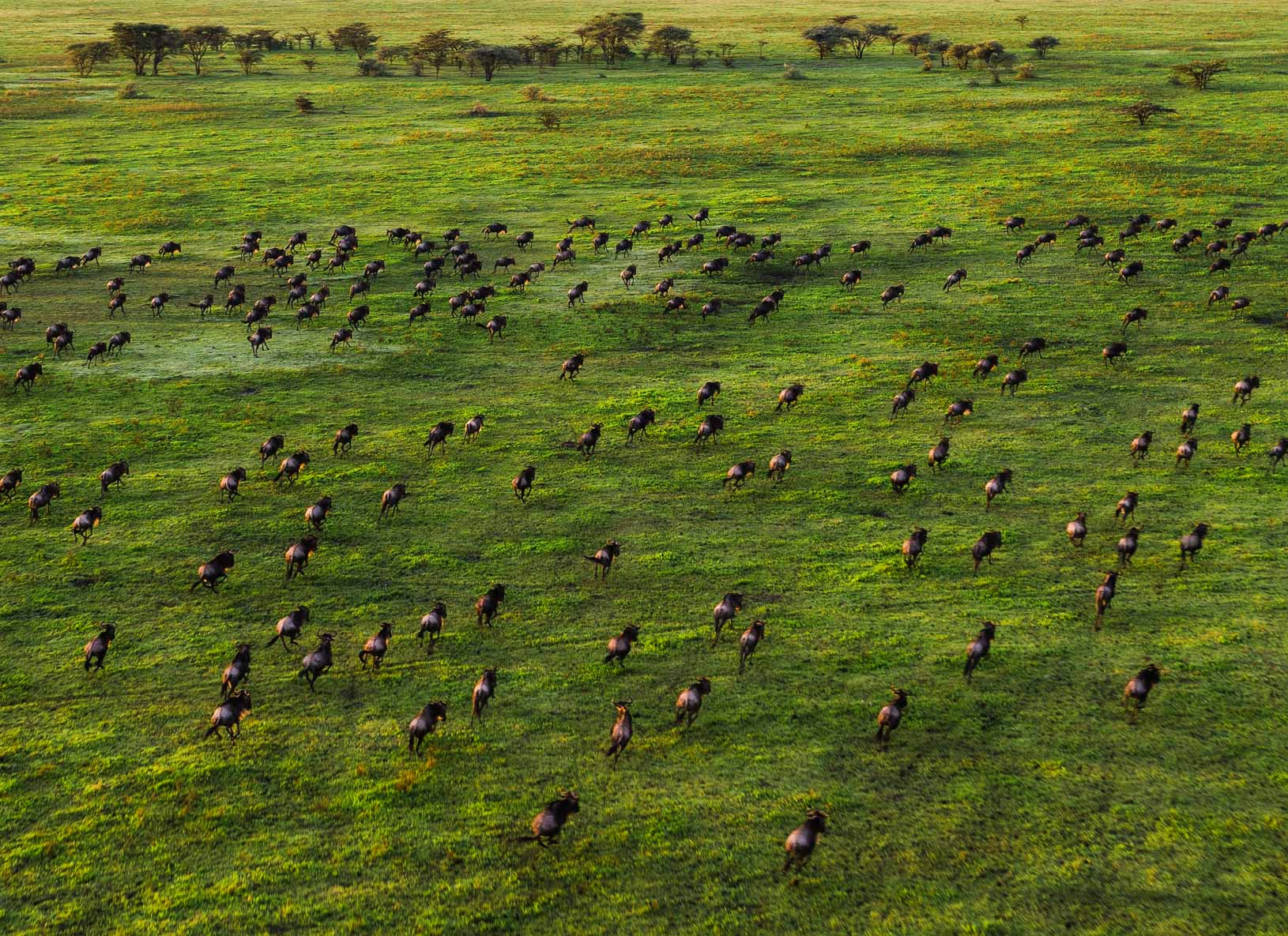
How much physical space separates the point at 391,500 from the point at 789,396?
35.5ft

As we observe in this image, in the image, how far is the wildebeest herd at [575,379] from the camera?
1579 cm

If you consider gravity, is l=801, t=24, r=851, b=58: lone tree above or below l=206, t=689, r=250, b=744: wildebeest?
above

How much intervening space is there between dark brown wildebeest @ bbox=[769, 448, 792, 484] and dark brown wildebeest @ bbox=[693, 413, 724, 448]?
1990 millimetres

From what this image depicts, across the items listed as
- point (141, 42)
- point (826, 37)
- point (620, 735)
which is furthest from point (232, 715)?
point (141, 42)

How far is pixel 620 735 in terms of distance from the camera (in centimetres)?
1445

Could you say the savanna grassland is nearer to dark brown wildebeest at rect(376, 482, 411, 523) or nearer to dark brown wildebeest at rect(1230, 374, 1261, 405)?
dark brown wildebeest at rect(376, 482, 411, 523)

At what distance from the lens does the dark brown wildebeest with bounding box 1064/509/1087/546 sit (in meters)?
19.9

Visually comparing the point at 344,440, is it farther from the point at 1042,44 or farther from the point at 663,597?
the point at 1042,44

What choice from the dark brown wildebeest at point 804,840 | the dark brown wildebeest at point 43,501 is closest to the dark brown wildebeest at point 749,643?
the dark brown wildebeest at point 804,840

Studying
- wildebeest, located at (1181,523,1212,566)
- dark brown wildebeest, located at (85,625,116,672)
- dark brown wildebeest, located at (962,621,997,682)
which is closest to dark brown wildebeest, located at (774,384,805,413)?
wildebeest, located at (1181,523,1212,566)

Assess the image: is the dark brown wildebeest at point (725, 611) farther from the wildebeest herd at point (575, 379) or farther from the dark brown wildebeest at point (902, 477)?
the dark brown wildebeest at point (902, 477)

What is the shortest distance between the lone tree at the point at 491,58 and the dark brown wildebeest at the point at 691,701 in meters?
82.0

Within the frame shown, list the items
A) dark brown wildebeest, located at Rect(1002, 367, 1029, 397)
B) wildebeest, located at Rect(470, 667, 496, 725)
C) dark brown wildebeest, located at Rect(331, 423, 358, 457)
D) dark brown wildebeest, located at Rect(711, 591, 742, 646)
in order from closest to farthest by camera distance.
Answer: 1. wildebeest, located at Rect(470, 667, 496, 725)
2. dark brown wildebeest, located at Rect(711, 591, 742, 646)
3. dark brown wildebeest, located at Rect(331, 423, 358, 457)
4. dark brown wildebeest, located at Rect(1002, 367, 1029, 397)

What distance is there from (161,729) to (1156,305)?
105 feet
